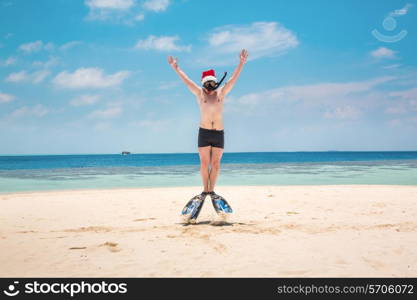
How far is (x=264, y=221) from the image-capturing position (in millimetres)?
6656

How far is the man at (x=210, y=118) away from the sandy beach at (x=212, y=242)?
A: 83 centimetres

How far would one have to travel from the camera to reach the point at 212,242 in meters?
4.95

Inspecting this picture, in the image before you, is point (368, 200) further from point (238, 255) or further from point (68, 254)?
point (68, 254)

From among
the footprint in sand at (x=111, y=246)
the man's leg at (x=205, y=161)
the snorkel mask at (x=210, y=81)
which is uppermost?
the snorkel mask at (x=210, y=81)

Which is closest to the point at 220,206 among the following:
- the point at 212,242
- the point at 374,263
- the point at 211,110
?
the point at 212,242

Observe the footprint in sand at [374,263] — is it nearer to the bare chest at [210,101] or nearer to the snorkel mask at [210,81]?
the bare chest at [210,101]

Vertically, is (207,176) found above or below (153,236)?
above

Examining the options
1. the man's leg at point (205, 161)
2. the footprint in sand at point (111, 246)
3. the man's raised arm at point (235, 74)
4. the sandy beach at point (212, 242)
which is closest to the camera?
the sandy beach at point (212, 242)

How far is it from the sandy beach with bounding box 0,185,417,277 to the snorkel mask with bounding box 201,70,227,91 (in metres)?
2.54

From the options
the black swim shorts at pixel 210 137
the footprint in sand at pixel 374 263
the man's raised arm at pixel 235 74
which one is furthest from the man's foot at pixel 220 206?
the footprint in sand at pixel 374 263

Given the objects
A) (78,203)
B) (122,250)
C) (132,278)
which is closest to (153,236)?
(122,250)

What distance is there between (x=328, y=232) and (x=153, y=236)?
2.83 metres

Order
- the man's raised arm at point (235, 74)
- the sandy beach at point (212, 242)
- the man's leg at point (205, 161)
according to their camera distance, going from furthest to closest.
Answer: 1. the man's leg at point (205, 161)
2. the man's raised arm at point (235, 74)
3. the sandy beach at point (212, 242)

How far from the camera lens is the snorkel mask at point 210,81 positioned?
6.33 meters
